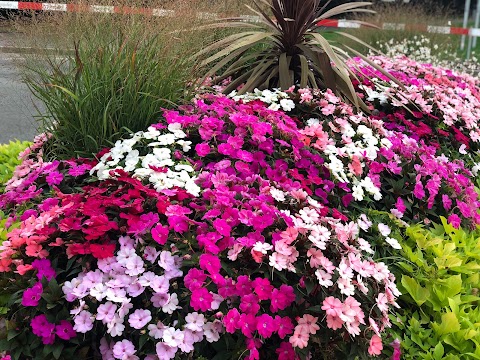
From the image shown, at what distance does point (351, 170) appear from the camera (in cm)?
298

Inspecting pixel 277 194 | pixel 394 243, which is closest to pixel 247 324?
pixel 277 194

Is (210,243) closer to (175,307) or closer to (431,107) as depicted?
(175,307)

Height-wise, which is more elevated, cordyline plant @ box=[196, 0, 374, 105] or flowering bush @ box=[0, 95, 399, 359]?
cordyline plant @ box=[196, 0, 374, 105]

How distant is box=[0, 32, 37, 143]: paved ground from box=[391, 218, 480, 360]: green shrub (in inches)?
90.9

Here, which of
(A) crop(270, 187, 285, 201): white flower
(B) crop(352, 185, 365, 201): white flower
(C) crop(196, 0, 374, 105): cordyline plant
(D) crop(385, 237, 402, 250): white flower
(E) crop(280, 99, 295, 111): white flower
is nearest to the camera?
(A) crop(270, 187, 285, 201): white flower

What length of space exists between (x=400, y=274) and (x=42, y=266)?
1.53 m

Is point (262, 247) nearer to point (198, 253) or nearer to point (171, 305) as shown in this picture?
point (198, 253)

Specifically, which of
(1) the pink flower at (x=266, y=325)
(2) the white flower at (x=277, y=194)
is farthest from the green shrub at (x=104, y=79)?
(1) the pink flower at (x=266, y=325)

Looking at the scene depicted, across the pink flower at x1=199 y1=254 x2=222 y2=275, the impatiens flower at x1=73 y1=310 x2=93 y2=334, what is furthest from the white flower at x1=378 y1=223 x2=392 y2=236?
the impatiens flower at x1=73 y1=310 x2=93 y2=334

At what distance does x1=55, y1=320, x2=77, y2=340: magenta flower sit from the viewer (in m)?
1.88

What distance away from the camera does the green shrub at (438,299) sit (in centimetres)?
228

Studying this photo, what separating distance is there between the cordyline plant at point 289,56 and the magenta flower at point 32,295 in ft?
7.41

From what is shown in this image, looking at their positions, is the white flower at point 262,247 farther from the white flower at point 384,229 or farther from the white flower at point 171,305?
the white flower at point 384,229

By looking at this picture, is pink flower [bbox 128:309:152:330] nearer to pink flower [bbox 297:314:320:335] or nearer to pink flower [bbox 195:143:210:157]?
pink flower [bbox 297:314:320:335]
